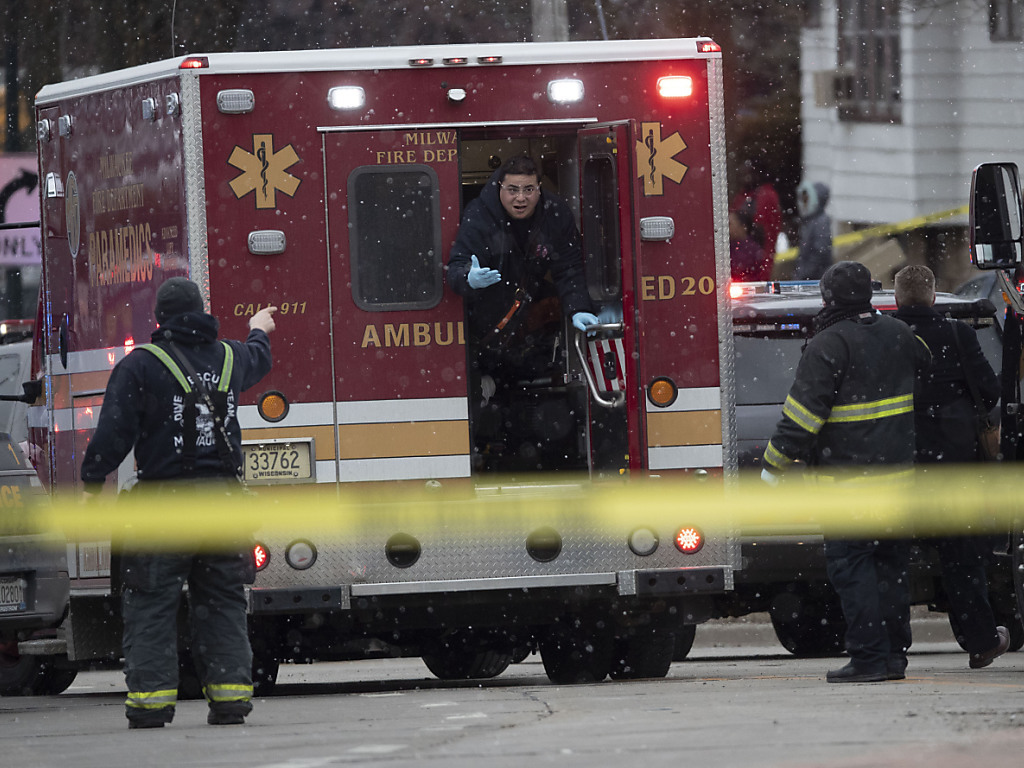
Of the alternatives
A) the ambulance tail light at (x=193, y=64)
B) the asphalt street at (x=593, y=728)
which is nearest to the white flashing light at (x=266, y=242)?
the ambulance tail light at (x=193, y=64)

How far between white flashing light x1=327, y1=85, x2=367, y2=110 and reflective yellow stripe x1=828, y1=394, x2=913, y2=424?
8.28 ft

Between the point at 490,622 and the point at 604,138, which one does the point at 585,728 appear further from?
the point at 604,138

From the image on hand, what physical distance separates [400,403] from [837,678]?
228 cm

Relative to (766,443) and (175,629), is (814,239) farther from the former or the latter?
(175,629)

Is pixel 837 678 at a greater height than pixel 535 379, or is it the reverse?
pixel 535 379

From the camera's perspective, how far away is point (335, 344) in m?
9.57

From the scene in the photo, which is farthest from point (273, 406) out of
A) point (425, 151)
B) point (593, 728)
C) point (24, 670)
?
point (24, 670)

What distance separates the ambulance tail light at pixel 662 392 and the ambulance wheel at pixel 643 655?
1400 mm

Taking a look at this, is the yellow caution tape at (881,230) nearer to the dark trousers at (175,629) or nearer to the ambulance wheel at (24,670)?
the ambulance wheel at (24,670)

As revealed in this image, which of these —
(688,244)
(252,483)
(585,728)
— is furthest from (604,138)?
(585,728)

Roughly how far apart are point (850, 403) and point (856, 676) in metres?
1.18

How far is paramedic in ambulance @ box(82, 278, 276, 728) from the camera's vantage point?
8.35m

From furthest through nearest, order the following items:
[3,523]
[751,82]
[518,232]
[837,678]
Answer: [751,82]
[3,523]
[518,232]
[837,678]

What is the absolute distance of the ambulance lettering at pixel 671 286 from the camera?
9758 millimetres
